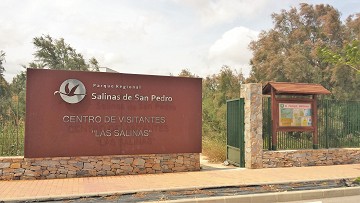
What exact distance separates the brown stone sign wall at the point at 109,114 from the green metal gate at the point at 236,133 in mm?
1664

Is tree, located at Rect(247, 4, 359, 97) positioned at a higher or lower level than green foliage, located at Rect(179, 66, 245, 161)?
higher

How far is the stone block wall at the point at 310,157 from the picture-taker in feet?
38.4

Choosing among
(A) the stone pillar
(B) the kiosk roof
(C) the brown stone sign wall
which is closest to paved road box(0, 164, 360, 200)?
(A) the stone pillar

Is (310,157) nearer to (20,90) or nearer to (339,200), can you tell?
(339,200)

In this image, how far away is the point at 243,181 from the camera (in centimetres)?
920

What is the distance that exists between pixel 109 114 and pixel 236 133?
4.72m

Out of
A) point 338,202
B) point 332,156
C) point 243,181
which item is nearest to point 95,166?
point 243,181

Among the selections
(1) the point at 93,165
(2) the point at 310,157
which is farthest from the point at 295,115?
(1) the point at 93,165

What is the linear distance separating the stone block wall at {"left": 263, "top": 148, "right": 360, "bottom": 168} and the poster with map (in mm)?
1001

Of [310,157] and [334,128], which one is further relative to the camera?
[334,128]

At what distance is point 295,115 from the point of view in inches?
482

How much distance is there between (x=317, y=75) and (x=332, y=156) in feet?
38.4

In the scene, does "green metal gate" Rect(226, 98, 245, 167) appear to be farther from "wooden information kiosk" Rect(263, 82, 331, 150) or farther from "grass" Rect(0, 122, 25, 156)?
"grass" Rect(0, 122, 25, 156)

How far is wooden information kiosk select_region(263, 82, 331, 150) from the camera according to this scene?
11914 millimetres
